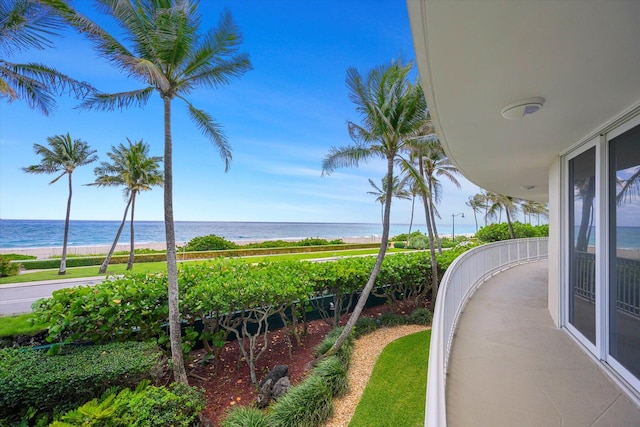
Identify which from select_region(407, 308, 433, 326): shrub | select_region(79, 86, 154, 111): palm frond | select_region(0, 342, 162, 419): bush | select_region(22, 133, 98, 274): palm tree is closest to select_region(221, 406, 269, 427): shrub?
select_region(0, 342, 162, 419): bush

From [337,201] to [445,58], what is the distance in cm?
6699

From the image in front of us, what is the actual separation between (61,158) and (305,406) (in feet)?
59.8

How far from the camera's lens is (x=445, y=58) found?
79.0 inches

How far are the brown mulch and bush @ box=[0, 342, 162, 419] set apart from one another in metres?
1.44

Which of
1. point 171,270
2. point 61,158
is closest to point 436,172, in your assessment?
point 171,270

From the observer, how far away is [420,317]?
27.1 ft

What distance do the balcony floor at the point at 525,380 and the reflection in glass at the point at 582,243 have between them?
0.45m

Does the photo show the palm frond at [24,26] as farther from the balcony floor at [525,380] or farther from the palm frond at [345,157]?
the balcony floor at [525,380]

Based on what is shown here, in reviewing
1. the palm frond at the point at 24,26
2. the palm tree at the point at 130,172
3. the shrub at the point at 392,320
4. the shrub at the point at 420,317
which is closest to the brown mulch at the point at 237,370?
the shrub at the point at 392,320

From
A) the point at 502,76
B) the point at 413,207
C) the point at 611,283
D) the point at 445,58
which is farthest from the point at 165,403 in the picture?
the point at 413,207

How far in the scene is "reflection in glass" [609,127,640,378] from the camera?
2.83 meters

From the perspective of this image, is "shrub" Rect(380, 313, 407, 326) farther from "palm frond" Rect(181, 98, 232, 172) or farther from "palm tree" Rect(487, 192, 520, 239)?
"palm tree" Rect(487, 192, 520, 239)

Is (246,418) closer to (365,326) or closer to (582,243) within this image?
(365,326)

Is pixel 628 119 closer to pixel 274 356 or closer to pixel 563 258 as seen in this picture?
pixel 563 258
